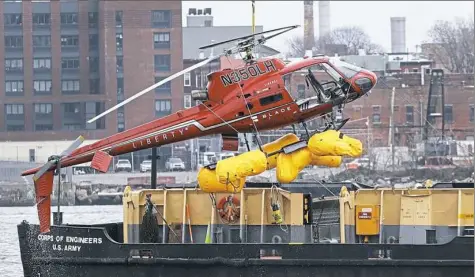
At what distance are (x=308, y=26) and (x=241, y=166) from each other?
425 feet

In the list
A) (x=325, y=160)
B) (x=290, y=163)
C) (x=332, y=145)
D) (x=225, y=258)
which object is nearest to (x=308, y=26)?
(x=325, y=160)

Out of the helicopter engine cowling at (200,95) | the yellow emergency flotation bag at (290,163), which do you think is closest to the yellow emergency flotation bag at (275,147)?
the yellow emergency flotation bag at (290,163)

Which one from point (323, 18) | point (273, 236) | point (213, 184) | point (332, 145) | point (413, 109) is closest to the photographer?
point (332, 145)

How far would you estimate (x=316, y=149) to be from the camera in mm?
34344

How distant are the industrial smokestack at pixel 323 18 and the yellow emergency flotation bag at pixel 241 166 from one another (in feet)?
409

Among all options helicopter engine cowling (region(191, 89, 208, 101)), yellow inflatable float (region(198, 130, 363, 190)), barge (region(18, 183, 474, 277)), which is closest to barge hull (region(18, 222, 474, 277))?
barge (region(18, 183, 474, 277))

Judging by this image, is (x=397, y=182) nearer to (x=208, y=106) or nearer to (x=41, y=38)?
(x=41, y=38)

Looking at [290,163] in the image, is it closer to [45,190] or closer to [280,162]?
[280,162]

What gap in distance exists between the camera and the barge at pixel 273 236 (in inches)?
1319

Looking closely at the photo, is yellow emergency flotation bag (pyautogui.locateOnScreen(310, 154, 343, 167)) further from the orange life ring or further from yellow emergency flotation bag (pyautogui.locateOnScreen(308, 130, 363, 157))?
the orange life ring

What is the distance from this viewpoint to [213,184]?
34.3 m

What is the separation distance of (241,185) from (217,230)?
1523 millimetres

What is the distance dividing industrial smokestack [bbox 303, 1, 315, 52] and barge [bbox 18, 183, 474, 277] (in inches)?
4683

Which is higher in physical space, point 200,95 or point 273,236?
point 200,95
